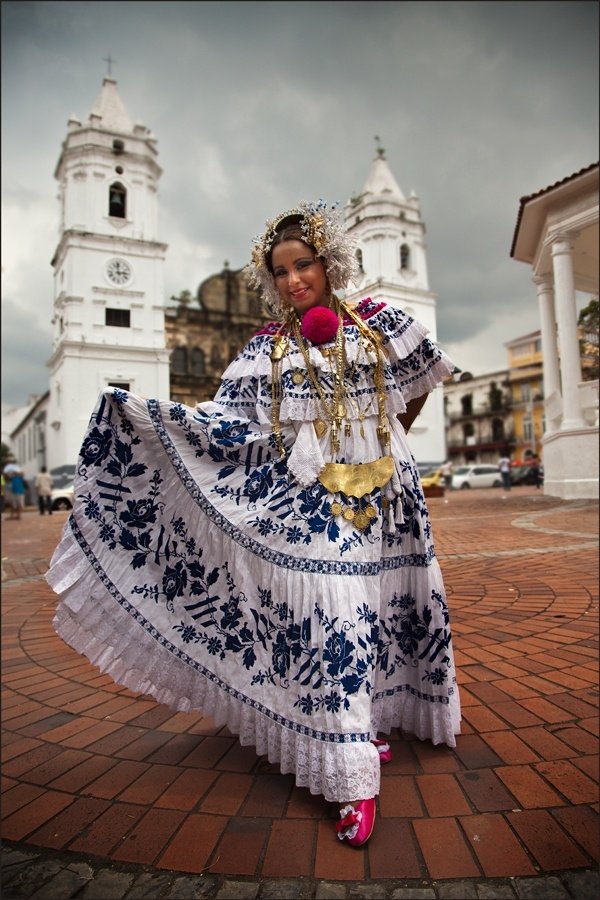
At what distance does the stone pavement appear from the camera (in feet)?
3.63

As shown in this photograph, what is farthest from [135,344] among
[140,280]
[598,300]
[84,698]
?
[84,698]

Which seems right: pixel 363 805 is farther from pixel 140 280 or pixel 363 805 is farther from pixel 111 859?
pixel 140 280

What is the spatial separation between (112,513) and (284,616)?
59 cm

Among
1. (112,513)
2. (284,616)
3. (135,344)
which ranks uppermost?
(135,344)

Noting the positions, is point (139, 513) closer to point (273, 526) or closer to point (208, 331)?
point (273, 526)

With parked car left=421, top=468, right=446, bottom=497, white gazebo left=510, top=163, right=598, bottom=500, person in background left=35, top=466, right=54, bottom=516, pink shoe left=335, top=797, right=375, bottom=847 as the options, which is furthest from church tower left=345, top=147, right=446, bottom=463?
pink shoe left=335, top=797, right=375, bottom=847

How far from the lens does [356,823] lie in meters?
1.20

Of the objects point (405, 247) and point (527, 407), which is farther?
point (527, 407)

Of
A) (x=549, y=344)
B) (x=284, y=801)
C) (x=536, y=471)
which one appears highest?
(x=549, y=344)

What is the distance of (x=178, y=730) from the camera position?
1.85 m

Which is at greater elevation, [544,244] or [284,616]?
[544,244]

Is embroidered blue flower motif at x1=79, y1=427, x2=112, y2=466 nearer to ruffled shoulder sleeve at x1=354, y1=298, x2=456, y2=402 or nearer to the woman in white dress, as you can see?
the woman in white dress

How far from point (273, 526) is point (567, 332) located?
1104cm

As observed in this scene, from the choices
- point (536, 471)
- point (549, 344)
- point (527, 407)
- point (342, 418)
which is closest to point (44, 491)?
point (549, 344)
